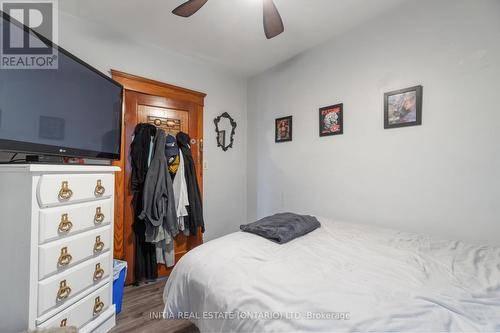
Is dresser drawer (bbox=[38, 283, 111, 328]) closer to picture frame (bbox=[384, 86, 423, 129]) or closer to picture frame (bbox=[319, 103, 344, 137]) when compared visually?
picture frame (bbox=[319, 103, 344, 137])

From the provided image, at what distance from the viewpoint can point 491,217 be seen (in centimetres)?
136

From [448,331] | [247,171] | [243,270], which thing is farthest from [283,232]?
[247,171]

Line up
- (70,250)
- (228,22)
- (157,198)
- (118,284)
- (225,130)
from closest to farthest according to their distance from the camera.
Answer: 1. (70,250)
2. (118,284)
3. (228,22)
4. (157,198)
5. (225,130)

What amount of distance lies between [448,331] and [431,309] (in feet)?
0.27

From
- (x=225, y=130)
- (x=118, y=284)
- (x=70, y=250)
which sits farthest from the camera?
(x=225, y=130)

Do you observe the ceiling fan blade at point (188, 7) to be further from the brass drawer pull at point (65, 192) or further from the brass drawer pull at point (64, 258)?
the brass drawer pull at point (64, 258)

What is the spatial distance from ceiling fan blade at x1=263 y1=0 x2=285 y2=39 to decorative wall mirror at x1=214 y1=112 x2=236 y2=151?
137 cm

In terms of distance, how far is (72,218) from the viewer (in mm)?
1170

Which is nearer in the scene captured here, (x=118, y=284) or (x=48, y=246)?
(x=48, y=246)

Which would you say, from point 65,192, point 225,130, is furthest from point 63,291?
point 225,130

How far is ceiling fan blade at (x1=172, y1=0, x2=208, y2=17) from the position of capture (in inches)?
51.4

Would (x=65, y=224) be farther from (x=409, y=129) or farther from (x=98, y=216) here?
(x=409, y=129)

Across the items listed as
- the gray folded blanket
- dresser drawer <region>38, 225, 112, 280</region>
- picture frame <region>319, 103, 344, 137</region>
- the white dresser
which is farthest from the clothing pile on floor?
picture frame <region>319, 103, 344, 137</region>

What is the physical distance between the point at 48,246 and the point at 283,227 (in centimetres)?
126
